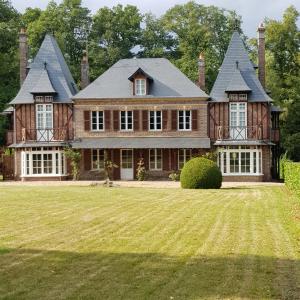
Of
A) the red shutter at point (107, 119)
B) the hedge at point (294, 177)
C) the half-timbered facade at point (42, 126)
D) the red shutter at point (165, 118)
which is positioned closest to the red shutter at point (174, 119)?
the red shutter at point (165, 118)

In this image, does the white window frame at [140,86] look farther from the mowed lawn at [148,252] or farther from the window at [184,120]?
the mowed lawn at [148,252]

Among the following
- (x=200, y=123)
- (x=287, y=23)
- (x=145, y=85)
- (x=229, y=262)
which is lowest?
(x=229, y=262)

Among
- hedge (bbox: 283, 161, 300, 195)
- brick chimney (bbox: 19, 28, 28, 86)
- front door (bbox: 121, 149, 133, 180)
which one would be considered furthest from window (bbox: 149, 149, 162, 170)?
hedge (bbox: 283, 161, 300, 195)

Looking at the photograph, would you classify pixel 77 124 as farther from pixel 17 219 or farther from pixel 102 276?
pixel 102 276

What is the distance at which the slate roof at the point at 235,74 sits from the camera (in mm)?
36312

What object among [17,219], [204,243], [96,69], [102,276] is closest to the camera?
[102,276]

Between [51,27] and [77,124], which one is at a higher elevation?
[51,27]

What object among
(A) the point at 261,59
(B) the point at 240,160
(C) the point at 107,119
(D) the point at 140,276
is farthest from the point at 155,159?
(D) the point at 140,276

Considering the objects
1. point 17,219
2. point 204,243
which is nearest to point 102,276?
point 204,243

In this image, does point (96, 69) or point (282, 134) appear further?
point (96, 69)

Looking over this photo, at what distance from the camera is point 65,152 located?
36.1 meters

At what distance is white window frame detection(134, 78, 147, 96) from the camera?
1443 inches

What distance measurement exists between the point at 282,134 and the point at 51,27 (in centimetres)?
2266

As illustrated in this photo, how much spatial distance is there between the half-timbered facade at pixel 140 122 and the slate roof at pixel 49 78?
1.44m
